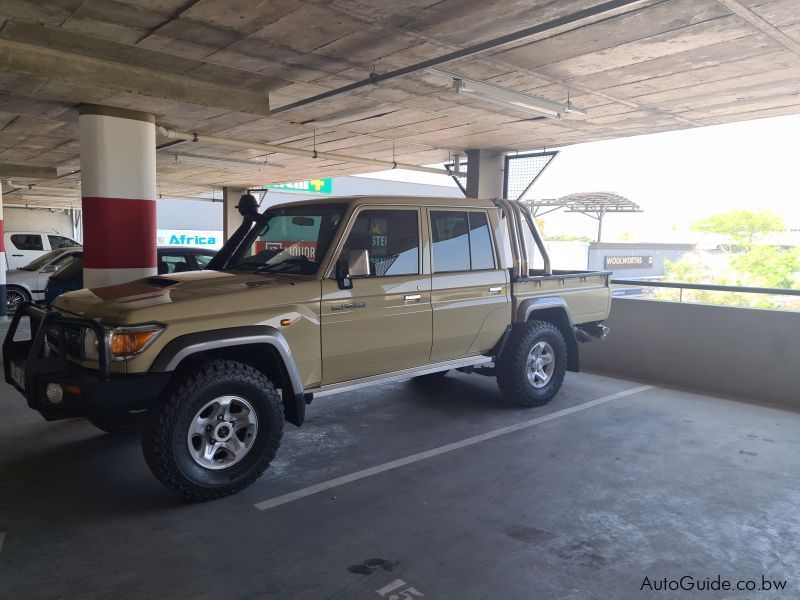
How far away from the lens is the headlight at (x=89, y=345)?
3.62 metres

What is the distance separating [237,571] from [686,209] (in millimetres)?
35687

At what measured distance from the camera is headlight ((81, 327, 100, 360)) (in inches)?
143

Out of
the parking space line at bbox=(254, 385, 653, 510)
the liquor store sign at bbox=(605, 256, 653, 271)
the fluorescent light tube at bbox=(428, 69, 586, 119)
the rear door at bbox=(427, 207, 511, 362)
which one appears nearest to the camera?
the parking space line at bbox=(254, 385, 653, 510)

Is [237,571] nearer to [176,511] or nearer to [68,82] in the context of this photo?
[176,511]

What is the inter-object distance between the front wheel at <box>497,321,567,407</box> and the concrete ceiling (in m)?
2.79

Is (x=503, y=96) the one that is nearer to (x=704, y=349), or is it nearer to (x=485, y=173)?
(x=704, y=349)

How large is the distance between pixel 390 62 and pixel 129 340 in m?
4.14

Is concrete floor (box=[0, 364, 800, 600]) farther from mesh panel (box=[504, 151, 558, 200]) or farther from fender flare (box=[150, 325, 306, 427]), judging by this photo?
mesh panel (box=[504, 151, 558, 200])

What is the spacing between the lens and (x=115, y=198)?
711 centimetres

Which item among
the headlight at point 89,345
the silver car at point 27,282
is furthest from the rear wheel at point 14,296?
the headlight at point 89,345

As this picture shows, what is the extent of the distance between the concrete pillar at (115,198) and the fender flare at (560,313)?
4725 mm

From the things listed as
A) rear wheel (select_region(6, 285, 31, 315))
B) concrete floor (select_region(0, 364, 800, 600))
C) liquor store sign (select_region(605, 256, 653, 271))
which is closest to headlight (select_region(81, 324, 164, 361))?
concrete floor (select_region(0, 364, 800, 600))

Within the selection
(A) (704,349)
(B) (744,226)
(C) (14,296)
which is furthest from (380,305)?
(B) (744,226)

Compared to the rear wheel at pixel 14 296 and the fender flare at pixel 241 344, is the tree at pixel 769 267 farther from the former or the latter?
the rear wheel at pixel 14 296
